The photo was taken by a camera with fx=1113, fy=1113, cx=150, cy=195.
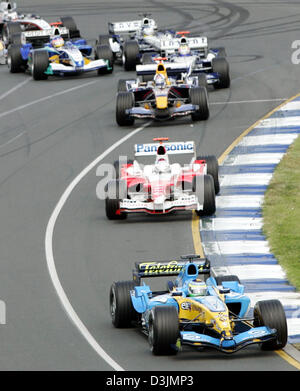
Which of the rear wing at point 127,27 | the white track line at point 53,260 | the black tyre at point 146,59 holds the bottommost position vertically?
the white track line at point 53,260

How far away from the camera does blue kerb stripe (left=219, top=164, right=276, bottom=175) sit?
1101 inches

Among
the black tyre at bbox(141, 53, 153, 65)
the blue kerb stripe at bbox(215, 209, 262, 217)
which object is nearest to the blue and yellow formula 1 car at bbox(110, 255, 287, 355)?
the blue kerb stripe at bbox(215, 209, 262, 217)

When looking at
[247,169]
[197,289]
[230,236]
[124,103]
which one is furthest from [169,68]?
[197,289]

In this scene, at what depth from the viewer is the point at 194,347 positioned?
53.1 ft

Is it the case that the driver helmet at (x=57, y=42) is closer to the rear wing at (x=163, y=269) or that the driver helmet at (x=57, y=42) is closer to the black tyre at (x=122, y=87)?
the black tyre at (x=122, y=87)

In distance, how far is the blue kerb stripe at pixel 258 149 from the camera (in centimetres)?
2989

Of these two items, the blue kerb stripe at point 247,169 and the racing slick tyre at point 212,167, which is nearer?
the racing slick tyre at point 212,167

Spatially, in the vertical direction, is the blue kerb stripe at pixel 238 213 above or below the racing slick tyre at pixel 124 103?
below

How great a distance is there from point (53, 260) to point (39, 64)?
1913 centimetres

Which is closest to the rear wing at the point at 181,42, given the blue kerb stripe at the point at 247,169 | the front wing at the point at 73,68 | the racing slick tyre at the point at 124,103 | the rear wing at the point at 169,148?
the front wing at the point at 73,68

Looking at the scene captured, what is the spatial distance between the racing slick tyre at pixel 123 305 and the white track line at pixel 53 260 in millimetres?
526

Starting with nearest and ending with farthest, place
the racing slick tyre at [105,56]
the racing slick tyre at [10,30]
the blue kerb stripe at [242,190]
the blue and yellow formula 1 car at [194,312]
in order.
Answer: the blue and yellow formula 1 car at [194,312], the blue kerb stripe at [242,190], the racing slick tyre at [105,56], the racing slick tyre at [10,30]

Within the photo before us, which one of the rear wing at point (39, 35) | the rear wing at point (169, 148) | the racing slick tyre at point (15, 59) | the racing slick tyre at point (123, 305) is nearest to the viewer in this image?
the racing slick tyre at point (123, 305)

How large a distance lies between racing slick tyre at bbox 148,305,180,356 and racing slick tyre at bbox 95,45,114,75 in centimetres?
2539
